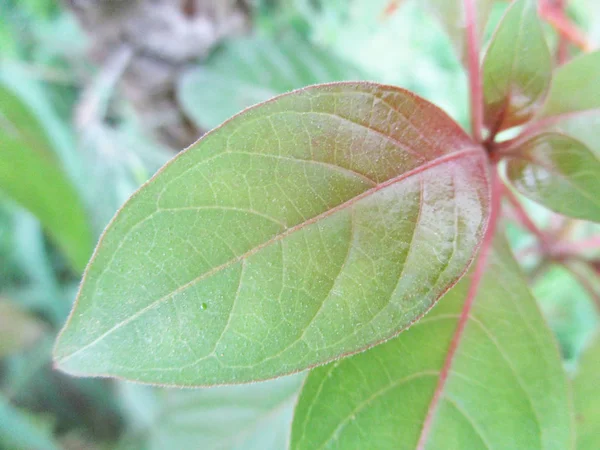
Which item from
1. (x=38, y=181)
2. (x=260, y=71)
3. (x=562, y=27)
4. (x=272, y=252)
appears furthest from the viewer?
(x=260, y=71)

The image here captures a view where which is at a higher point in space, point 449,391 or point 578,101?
point 578,101

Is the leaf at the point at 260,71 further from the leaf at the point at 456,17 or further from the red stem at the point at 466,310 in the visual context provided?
the red stem at the point at 466,310

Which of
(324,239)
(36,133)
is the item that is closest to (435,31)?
(36,133)

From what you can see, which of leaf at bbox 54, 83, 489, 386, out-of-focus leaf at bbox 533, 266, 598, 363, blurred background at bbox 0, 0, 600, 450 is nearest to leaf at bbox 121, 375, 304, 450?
blurred background at bbox 0, 0, 600, 450

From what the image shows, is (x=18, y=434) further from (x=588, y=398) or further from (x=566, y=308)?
(x=566, y=308)

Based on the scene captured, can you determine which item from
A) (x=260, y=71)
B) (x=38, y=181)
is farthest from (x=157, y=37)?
(x=38, y=181)

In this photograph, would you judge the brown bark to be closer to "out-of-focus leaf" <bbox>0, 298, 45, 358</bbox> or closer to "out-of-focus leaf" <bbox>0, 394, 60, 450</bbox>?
"out-of-focus leaf" <bbox>0, 298, 45, 358</bbox>
